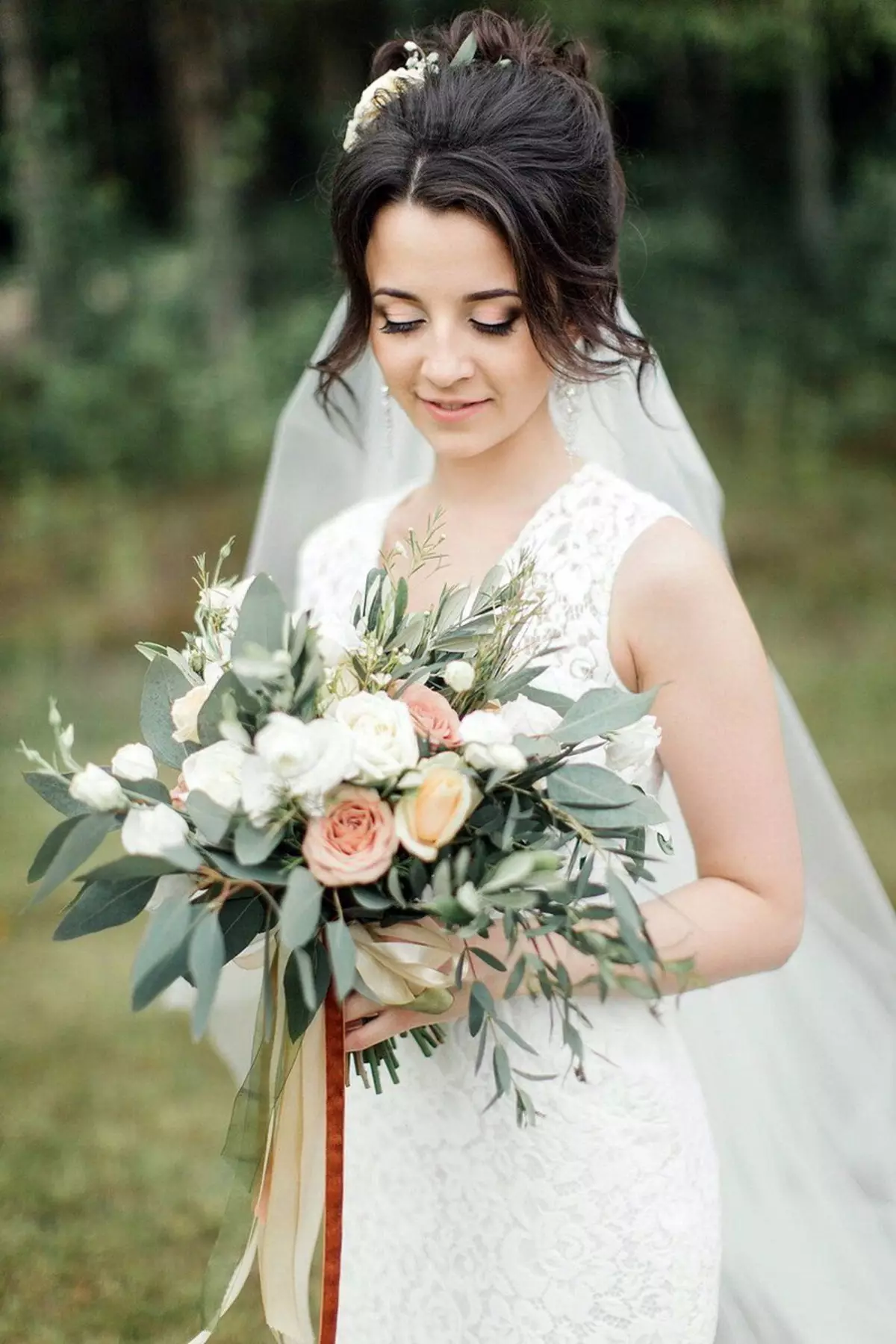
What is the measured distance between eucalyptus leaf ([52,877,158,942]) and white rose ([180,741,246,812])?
0.54ft

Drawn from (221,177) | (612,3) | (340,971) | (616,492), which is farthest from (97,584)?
(340,971)

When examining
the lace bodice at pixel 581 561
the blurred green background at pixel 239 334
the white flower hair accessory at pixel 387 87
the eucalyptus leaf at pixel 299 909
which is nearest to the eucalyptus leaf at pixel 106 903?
the eucalyptus leaf at pixel 299 909

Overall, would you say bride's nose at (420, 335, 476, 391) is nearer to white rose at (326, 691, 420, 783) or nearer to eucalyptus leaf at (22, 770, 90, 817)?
white rose at (326, 691, 420, 783)

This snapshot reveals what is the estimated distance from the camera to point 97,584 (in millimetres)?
8734

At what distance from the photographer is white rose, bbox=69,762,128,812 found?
155cm

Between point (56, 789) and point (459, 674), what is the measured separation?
489 mm

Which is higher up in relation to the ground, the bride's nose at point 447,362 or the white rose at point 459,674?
the bride's nose at point 447,362

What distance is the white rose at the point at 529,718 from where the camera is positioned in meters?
1.68

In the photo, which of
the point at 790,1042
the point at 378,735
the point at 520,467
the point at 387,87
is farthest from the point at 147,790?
the point at 790,1042

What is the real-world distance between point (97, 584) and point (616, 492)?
22.9ft

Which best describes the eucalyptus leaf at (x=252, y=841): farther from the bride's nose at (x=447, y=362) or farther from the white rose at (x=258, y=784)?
the bride's nose at (x=447, y=362)

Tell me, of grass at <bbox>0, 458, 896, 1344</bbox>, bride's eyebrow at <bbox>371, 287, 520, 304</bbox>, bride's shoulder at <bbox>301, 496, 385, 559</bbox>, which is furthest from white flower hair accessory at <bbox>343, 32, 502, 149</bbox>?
grass at <bbox>0, 458, 896, 1344</bbox>

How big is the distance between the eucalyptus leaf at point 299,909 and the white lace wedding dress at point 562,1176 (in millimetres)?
641

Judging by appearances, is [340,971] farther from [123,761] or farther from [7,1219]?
[7,1219]
